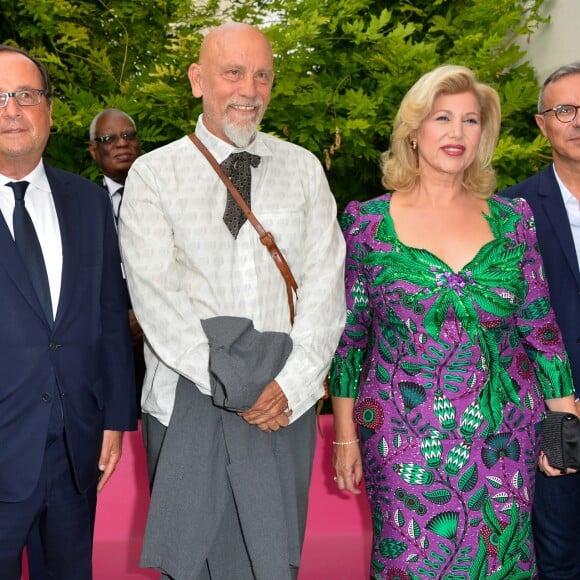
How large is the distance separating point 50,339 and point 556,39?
344cm

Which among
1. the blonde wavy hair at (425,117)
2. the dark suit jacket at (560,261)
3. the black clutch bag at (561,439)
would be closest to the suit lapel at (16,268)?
the blonde wavy hair at (425,117)

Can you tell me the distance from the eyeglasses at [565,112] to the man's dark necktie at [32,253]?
1719 millimetres

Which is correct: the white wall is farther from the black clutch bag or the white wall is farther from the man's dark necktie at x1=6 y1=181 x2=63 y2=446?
the man's dark necktie at x1=6 y1=181 x2=63 y2=446

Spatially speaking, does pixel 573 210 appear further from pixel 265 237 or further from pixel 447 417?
pixel 265 237

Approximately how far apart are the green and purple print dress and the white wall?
7.65 ft

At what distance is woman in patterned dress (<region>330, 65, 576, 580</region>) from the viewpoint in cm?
255

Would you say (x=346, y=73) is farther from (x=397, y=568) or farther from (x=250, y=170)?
(x=397, y=568)

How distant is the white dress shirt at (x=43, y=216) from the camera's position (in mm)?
2430

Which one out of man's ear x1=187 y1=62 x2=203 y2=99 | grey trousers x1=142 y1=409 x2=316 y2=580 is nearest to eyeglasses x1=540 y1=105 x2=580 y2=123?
man's ear x1=187 y1=62 x2=203 y2=99

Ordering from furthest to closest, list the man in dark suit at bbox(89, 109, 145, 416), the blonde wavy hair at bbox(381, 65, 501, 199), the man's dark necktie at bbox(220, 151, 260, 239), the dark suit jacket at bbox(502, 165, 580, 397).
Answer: the man in dark suit at bbox(89, 109, 145, 416) < the dark suit jacket at bbox(502, 165, 580, 397) < the blonde wavy hair at bbox(381, 65, 501, 199) < the man's dark necktie at bbox(220, 151, 260, 239)

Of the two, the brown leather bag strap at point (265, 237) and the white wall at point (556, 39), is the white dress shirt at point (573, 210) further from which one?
the white wall at point (556, 39)

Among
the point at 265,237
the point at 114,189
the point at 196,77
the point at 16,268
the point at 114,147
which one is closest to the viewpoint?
the point at 16,268

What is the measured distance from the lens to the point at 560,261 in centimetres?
291

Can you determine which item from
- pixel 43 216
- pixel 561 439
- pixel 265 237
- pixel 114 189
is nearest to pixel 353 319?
pixel 265 237
